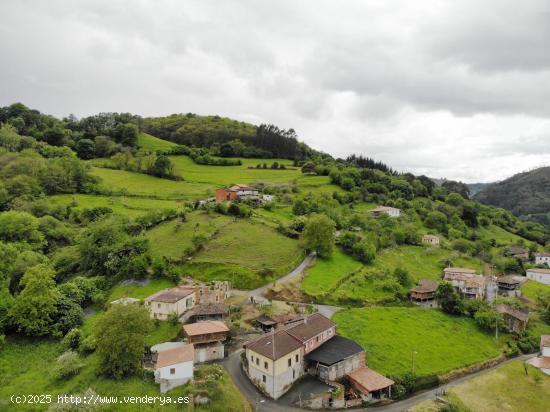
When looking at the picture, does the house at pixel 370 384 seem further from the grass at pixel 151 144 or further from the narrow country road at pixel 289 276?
the grass at pixel 151 144

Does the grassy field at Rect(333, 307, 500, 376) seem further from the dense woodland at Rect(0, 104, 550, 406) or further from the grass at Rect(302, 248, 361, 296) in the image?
the grass at Rect(302, 248, 361, 296)

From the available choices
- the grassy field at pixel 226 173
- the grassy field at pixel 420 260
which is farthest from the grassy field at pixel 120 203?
the grassy field at pixel 420 260

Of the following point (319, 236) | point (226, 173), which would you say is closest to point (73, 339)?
point (319, 236)

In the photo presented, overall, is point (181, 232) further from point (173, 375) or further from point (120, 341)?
point (173, 375)

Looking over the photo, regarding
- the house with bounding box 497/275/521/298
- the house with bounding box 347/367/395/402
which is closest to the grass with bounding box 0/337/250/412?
the house with bounding box 347/367/395/402

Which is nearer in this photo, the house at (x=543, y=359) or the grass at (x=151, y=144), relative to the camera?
the house at (x=543, y=359)

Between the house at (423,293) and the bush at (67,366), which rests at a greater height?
the house at (423,293)
